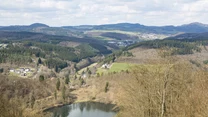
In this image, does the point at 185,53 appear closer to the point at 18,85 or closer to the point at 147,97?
the point at 18,85

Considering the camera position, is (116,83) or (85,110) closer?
(85,110)

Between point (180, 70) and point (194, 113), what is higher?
point (180, 70)

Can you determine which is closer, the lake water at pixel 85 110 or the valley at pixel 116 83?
the valley at pixel 116 83

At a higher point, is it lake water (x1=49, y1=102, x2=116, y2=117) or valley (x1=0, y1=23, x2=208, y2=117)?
valley (x1=0, y1=23, x2=208, y2=117)

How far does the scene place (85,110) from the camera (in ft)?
251

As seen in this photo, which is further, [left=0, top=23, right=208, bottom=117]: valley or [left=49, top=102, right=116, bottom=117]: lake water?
[left=49, top=102, right=116, bottom=117]: lake water

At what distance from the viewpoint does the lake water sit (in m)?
70.7

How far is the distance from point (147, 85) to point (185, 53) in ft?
502

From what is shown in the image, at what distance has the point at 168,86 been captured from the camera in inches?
708

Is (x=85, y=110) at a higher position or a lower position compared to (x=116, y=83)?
lower

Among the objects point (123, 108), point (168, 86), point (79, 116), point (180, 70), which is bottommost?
point (79, 116)

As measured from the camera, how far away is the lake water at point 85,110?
232 feet

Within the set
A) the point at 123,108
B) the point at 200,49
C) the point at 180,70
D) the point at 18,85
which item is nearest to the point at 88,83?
the point at 18,85

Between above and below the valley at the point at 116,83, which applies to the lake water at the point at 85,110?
below
